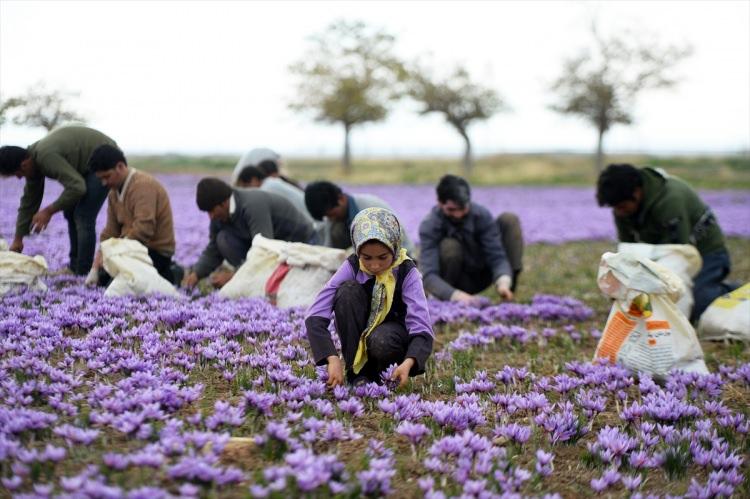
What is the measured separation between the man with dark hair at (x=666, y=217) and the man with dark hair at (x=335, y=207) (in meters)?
2.14

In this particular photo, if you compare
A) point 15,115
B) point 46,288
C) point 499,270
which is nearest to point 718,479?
point 499,270

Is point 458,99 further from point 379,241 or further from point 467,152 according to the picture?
point 379,241

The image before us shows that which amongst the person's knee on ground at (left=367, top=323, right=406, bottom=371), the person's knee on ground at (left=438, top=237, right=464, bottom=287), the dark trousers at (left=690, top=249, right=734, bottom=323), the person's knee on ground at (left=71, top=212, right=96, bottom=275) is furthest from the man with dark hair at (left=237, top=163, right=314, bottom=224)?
the person's knee on ground at (left=367, top=323, right=406, bottom=371)

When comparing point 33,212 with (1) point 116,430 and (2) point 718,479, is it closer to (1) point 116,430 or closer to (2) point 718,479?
(1) point 116,430

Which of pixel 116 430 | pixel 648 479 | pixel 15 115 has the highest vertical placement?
pixel 15 115

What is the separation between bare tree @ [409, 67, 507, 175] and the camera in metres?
54.3

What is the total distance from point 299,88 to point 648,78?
2554 cm

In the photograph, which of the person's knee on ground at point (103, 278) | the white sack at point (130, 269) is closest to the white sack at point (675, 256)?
the white sack at point (130, 269)

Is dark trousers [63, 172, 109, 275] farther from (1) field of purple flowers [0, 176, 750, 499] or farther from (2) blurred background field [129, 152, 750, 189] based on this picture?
(2) blurred background field [129, 152, 750, 189]

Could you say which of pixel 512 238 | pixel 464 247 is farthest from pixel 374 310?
pixel 512 238

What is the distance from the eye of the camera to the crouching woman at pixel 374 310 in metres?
3.92

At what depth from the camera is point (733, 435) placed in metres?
4.02

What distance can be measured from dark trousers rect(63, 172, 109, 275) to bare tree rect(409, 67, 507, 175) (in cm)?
4799

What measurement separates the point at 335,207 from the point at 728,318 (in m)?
3.92
